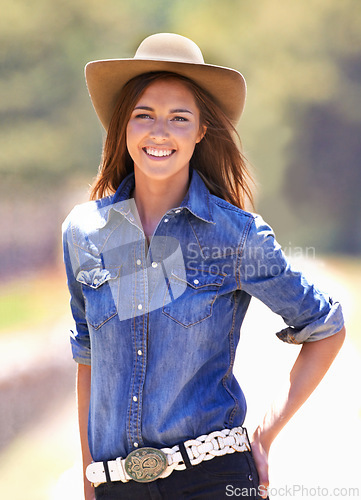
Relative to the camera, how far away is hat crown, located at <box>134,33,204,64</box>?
1.58 m

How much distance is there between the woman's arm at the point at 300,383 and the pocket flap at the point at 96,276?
0.54 metres

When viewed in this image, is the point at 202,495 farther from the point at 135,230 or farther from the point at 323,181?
the point at 323,181

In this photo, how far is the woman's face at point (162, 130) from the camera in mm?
1546

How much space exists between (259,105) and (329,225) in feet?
3.53

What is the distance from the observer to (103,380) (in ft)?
4.84

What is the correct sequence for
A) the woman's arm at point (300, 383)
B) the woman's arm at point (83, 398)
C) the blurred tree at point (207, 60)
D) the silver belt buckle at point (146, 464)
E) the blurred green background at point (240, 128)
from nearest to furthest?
the silver belt buckle at point (146, 464), the woman's arm at point (300, 383), the woman's arm at point (83, 398), the blurred green background at point (240, 128), the blurred tree at point (207, 60)

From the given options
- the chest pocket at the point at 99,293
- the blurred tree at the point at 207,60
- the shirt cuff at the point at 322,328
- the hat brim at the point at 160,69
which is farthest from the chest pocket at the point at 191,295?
the blurred tree at the point at 207,60

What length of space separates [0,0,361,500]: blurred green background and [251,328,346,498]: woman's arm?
76.9 inches

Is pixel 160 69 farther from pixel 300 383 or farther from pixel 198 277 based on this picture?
pixel 300 383

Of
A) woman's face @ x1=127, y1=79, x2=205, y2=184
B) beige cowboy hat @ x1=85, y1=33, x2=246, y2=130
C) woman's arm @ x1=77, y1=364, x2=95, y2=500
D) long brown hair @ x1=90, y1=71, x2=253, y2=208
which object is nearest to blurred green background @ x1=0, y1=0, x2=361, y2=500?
woman's arm @ x1=77, y1=364, x2=95, y2=500

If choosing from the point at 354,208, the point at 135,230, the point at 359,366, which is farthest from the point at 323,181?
the point at 135,230

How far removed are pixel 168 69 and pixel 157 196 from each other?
33 cm

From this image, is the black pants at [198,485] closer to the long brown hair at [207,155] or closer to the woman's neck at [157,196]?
the woman's neck at [157,196]

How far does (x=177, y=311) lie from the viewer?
1440 millimetres
